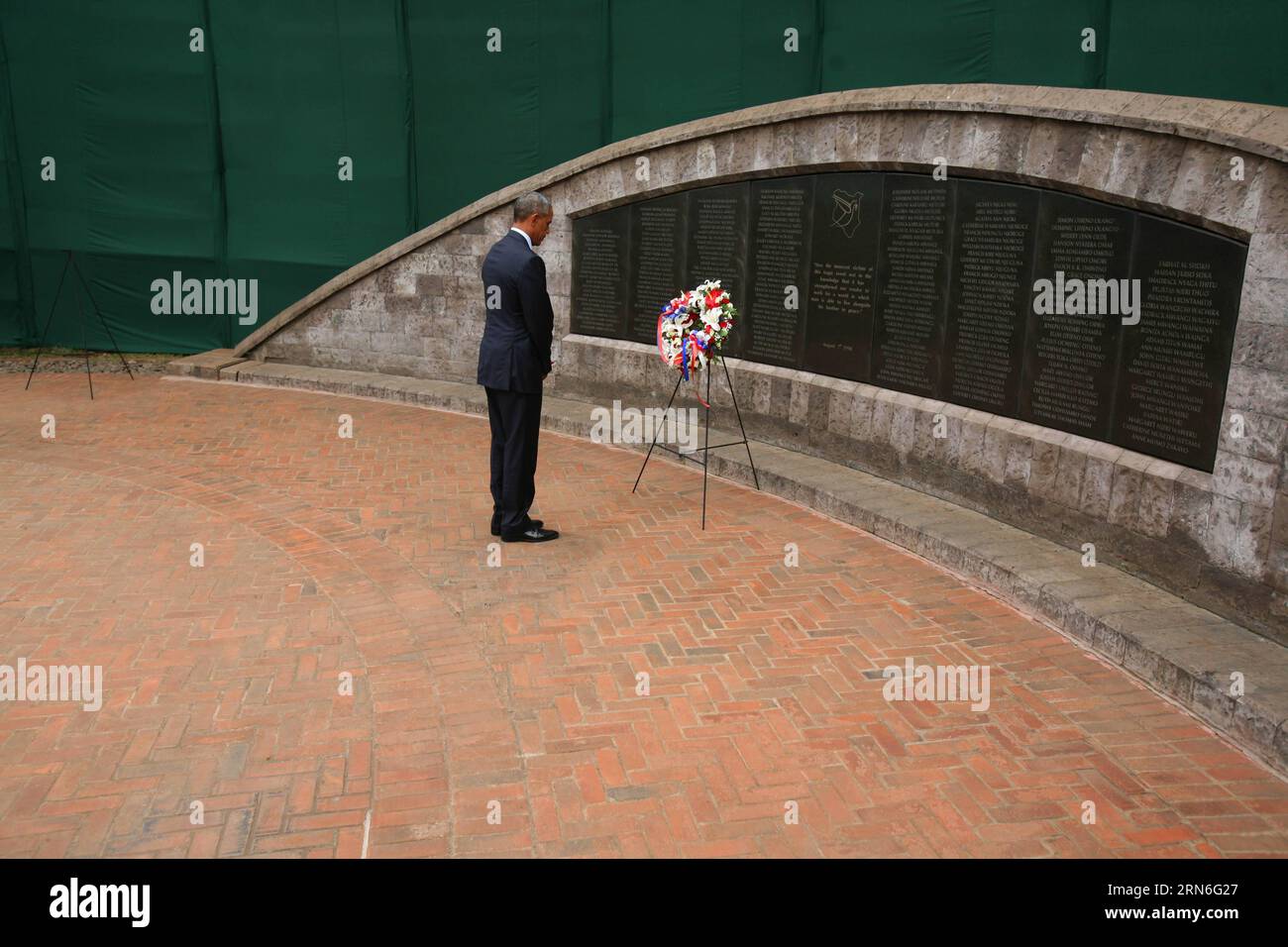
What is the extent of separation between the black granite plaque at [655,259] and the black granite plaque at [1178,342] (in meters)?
4.67

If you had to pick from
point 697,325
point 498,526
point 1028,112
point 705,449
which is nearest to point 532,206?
point 697,325

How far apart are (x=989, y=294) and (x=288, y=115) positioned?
34.2 feet

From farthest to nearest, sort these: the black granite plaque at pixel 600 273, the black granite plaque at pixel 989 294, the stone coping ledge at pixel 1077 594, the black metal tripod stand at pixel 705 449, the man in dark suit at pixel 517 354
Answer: the black granite plaque at pixel 600 273, the black metal tripod stand at pixel 705 449, the man in dark suit at pixel 517 354, the black granite plaque at pixel 989 294, the stone coping ledge at pixel 1077 594

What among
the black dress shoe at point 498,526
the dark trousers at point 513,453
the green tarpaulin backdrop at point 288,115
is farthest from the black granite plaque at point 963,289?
the green tarpaulin backdrop at point 288,115

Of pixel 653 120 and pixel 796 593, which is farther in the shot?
pixel 653 120

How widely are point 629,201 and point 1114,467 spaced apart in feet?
18.8

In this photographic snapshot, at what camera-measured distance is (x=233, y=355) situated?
13516 mm

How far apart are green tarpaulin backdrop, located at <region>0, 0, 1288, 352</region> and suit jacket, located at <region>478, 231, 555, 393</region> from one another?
6.81 meters

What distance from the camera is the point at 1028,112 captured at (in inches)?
264

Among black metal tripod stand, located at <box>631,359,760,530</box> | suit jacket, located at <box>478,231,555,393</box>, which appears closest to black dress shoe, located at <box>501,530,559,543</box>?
suit jacket, located at <box>478,231,555,393</box>

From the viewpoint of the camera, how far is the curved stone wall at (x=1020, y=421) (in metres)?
5.41

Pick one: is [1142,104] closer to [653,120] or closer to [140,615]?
[140,615]

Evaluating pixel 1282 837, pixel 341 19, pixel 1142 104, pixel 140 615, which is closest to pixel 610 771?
pixel 1282 837

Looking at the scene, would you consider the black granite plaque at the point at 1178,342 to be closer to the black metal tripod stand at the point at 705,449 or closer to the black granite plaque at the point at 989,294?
the black granite plaque at the point at 989,294
